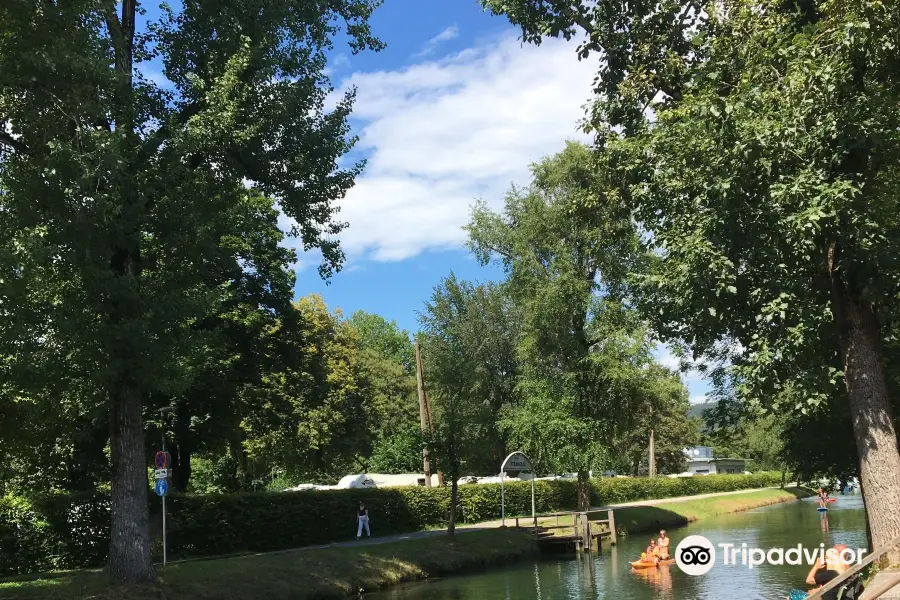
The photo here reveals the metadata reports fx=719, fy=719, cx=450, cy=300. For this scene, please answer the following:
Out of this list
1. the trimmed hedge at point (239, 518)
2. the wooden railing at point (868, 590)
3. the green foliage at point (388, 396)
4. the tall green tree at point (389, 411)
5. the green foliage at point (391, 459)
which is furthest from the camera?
the green foliage at point (391, 459)

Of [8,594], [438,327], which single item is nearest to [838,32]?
[8,594]

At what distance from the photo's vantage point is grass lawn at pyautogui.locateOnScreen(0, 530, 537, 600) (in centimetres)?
1568

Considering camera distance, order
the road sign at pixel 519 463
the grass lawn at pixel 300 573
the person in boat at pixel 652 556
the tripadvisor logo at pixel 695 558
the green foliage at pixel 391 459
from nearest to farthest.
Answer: the grass lawn at pixel 300 573
the tripadvisor logo at pixel 695 558
the person in boat at pixel 652 556
the road sign at pixel 519 463
the green foliage at pixel 391 459

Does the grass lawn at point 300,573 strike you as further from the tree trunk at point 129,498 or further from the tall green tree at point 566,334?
the tall green tree at point 566,334

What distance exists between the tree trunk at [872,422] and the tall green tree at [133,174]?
12.3m

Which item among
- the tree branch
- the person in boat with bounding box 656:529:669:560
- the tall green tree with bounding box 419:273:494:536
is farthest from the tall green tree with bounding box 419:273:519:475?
the tree branch

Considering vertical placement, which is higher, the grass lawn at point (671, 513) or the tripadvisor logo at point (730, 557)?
the tripadvisor logo at point (730, 557)

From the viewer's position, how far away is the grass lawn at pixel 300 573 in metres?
15.7

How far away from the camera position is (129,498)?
1548 centimetres

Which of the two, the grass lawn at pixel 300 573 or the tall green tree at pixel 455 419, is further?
the tall green tree at pixel 455 419

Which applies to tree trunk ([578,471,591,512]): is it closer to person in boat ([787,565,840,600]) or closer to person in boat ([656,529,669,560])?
person in boat ([656,529,669,560])

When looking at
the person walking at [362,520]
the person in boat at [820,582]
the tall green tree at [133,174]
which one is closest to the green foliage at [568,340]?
the person walking at [362,520]

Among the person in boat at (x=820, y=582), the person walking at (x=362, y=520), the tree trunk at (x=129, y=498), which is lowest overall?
the person walking at (x=362, y=520)

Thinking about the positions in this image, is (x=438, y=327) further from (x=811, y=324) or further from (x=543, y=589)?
(x=811, y=324)
